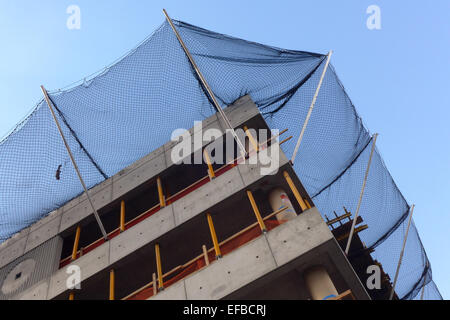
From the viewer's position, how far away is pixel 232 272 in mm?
9094

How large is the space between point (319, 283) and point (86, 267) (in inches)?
273

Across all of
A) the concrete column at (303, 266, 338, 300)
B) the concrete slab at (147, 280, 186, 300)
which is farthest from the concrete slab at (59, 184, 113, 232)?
the concrete column at (303, 266, 338, 300)

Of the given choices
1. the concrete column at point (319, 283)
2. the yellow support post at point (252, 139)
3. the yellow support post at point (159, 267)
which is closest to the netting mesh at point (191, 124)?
the yellow support post at point (252, 139)

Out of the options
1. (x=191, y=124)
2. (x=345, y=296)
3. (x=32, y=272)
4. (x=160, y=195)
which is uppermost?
(x=191, y=124)

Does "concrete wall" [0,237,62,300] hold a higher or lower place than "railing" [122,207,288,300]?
higher

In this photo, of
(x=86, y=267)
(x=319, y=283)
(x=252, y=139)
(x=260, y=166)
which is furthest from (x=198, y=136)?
(x=319, y=283)

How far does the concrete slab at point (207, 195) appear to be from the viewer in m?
11.4

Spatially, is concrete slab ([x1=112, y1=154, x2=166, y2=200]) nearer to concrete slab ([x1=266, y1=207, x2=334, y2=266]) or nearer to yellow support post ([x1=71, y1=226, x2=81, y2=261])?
yellow support post ([x1=71, y1=226, x2=81, y2=261])

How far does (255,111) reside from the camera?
1348 centimetres

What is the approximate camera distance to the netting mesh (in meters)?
12.5

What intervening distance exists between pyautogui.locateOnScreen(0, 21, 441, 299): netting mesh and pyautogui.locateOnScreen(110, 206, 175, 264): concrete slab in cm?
298

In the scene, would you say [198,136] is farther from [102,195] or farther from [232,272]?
[232,272]

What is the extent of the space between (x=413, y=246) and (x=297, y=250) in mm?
7543

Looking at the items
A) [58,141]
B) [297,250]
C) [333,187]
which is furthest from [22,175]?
[333,187]
